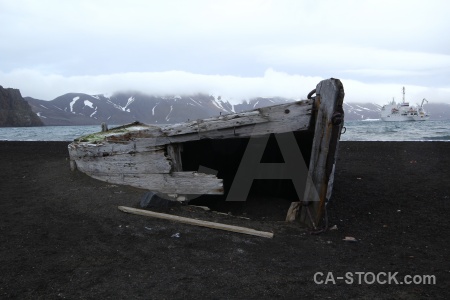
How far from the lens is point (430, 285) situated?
134 inches

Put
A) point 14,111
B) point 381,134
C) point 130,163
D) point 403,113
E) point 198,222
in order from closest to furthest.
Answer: point 198,222 → point 130,163 → point 381,134 → point 403,113 → point 14,111

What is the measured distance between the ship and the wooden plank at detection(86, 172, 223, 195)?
96511 mm

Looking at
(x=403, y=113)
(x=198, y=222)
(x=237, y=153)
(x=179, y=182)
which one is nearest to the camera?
(x=198, y=222)

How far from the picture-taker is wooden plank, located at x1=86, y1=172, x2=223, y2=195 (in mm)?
5945

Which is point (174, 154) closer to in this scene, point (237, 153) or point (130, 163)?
point (130, 163)

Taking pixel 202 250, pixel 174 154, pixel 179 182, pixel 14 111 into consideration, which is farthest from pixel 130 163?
pixel 14 111

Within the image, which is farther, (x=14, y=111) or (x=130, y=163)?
(x=14, y=111)

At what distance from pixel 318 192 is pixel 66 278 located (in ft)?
10.7

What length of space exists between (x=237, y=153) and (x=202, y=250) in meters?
3.76

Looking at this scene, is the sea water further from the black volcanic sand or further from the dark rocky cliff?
the dark rocky cliff

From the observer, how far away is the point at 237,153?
7.80 m

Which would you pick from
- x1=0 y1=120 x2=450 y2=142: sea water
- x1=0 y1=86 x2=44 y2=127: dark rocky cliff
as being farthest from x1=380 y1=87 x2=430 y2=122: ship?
x1=0 y1=86 x2=44 y2=127: dark rocky cliff

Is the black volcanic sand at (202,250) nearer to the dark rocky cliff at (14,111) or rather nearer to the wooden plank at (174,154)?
the wooden plank at (174,154)

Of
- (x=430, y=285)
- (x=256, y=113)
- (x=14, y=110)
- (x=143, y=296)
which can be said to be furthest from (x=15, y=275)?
(x=14, y=110)
